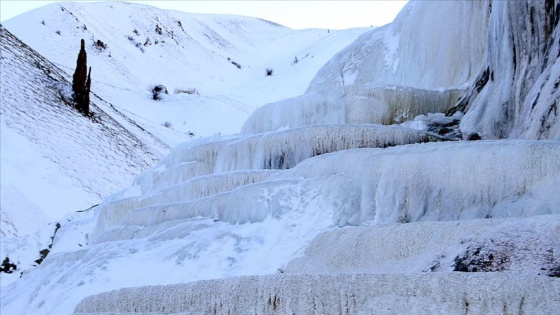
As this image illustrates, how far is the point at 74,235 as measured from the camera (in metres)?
12.7

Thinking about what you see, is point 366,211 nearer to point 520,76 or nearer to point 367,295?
point 520,76

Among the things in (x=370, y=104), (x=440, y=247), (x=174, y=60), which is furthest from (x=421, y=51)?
(x=174, y=60)

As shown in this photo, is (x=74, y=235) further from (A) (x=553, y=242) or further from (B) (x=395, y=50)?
(A) (x=553, y=242)

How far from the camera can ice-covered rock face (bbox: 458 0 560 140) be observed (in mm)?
7586

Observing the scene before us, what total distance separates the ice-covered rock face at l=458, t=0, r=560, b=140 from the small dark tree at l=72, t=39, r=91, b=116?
16225 millimetres

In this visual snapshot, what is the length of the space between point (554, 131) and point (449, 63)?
5712 millimetres

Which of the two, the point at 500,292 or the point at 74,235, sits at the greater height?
the point at 74,235

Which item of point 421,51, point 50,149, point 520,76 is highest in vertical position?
point 50,149

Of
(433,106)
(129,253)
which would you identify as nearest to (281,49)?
(433,106)

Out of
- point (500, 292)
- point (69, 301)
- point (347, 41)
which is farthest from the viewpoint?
point (347, 41)

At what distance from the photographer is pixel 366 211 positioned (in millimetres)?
6879

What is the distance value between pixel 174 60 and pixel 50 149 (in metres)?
23.3

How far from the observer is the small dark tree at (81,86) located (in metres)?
24.3

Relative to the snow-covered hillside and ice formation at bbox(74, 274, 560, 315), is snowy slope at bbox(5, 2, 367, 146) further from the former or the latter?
ice formation at bbox(74, 274, 560, 315)
